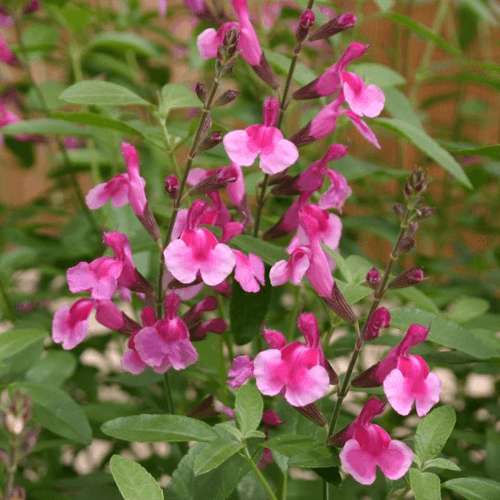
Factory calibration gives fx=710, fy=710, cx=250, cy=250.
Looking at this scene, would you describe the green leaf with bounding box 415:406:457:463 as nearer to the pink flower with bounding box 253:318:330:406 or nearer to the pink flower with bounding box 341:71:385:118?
the pink flower with bounding box 253:318:330:406

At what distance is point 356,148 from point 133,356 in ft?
4.17

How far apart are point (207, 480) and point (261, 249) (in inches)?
5.7

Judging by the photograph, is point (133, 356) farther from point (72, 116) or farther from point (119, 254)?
point (72, 116)

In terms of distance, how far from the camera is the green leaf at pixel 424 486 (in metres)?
0.37

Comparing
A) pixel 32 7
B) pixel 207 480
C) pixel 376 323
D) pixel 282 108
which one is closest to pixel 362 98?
pixel 282 108

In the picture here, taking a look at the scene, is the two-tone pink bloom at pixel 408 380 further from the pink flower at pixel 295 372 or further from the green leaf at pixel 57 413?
the green leaf at pixel 57 413

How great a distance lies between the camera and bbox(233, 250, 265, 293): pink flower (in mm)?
434

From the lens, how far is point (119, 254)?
463 millimetres

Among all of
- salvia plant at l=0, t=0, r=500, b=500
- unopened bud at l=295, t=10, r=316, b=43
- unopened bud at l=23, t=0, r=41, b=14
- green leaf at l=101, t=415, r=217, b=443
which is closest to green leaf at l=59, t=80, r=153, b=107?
salvia plant at l=0, t=0, r=500, b=500

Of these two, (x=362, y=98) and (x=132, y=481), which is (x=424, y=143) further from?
(x=132, y=481)

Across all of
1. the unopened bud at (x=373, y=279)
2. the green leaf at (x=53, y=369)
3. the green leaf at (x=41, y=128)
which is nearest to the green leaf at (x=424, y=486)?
the unopened bud at (x=373, y=279)

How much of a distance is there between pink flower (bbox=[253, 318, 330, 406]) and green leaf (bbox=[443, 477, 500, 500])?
0.30 ft

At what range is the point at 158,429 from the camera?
1.30ft

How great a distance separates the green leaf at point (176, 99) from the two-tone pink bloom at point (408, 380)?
0.24m
